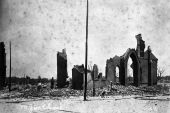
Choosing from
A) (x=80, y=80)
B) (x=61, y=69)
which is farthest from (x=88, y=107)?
(x=61, y=69)

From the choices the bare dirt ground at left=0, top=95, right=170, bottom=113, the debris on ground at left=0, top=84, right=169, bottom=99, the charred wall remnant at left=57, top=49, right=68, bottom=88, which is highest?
the charred wall remnant at left=57, top=49, right=68, bottom=88

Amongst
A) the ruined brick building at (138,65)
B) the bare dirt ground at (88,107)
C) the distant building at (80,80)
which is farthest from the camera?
the ruined brick building at (138,65)

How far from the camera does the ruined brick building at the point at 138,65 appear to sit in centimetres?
3147

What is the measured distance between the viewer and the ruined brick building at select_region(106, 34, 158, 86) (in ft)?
103

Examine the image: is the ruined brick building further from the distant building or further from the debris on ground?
the debris on ground

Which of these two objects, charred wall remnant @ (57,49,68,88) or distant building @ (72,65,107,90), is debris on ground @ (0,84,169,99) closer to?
distant building @ (72,65,107,90)

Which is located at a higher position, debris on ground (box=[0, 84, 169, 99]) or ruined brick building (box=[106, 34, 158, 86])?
ruined brick building (box=[106, 34, 158, 86])

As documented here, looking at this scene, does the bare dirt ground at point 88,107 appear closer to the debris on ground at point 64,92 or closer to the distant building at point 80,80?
the debris on ground at point 64,92

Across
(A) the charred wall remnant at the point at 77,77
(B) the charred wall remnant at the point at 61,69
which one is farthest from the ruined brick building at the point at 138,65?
(B) the charred wall remnant at the point at 61,69

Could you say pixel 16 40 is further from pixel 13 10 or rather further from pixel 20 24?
pixel 13 10

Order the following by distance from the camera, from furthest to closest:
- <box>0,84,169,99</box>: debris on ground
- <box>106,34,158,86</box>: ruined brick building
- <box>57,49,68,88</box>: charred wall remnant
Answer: <box>106,34,158,86</box>: ruined brick building, <box>57,49,68,88</box>: charred wall remnant, <box>0,84,169,99</box>: debris on ground

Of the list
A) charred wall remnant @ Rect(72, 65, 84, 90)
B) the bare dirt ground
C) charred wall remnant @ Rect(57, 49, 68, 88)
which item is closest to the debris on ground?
charred wall remnant @ Rect(72, 65, 84, 90)

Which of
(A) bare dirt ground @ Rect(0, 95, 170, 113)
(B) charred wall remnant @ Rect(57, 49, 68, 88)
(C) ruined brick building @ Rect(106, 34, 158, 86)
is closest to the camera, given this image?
(A) bare dirt ground @ Rect(0, 95, 170, 113)

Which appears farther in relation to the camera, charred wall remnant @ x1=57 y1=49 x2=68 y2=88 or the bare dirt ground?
charred wall remnant @ x1=57 y1=49 x2=68 y2=88
